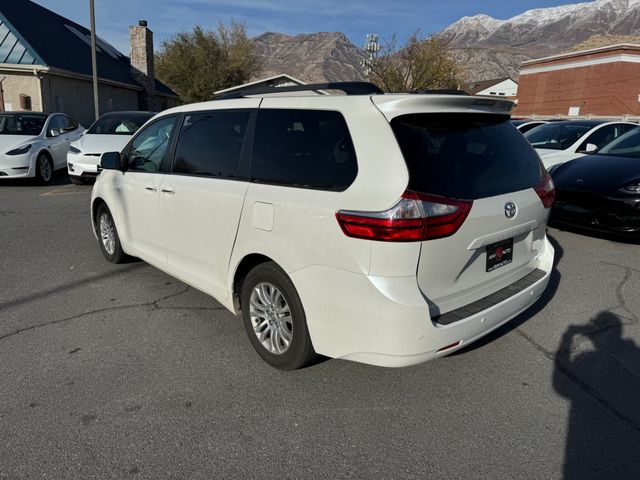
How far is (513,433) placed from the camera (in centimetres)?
262

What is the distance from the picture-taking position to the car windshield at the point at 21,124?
11106 millimetres

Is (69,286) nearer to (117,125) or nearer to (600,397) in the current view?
(600,397)

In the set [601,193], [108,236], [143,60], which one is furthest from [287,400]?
[143,60]

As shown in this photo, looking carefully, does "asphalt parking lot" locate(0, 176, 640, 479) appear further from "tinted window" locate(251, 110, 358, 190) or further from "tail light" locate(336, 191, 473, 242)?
"tinted window" locate(251, 110, 358, 190)

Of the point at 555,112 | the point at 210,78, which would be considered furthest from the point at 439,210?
the point at 555,112

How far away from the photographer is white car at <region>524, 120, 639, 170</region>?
8180mm

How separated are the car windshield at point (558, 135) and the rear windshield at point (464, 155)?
5.91 metres

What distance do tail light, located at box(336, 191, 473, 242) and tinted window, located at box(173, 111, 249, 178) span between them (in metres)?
1.19

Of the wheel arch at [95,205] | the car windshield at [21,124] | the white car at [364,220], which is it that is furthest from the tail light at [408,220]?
the car windshield at [21,124]

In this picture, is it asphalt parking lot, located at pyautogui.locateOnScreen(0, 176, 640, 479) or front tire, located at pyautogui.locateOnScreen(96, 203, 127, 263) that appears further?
front tire, located at pyautogui.locateOnScreen(96, 203, 127, 263)

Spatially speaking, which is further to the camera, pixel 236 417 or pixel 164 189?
pixel 164 189

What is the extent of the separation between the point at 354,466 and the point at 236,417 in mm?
748

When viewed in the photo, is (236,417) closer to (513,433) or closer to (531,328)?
(513,433)

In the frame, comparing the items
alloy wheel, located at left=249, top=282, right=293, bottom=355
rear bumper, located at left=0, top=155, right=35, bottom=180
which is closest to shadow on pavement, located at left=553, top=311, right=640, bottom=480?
alloy wheel, located at left=249, top=282, right=293, bottom=355
